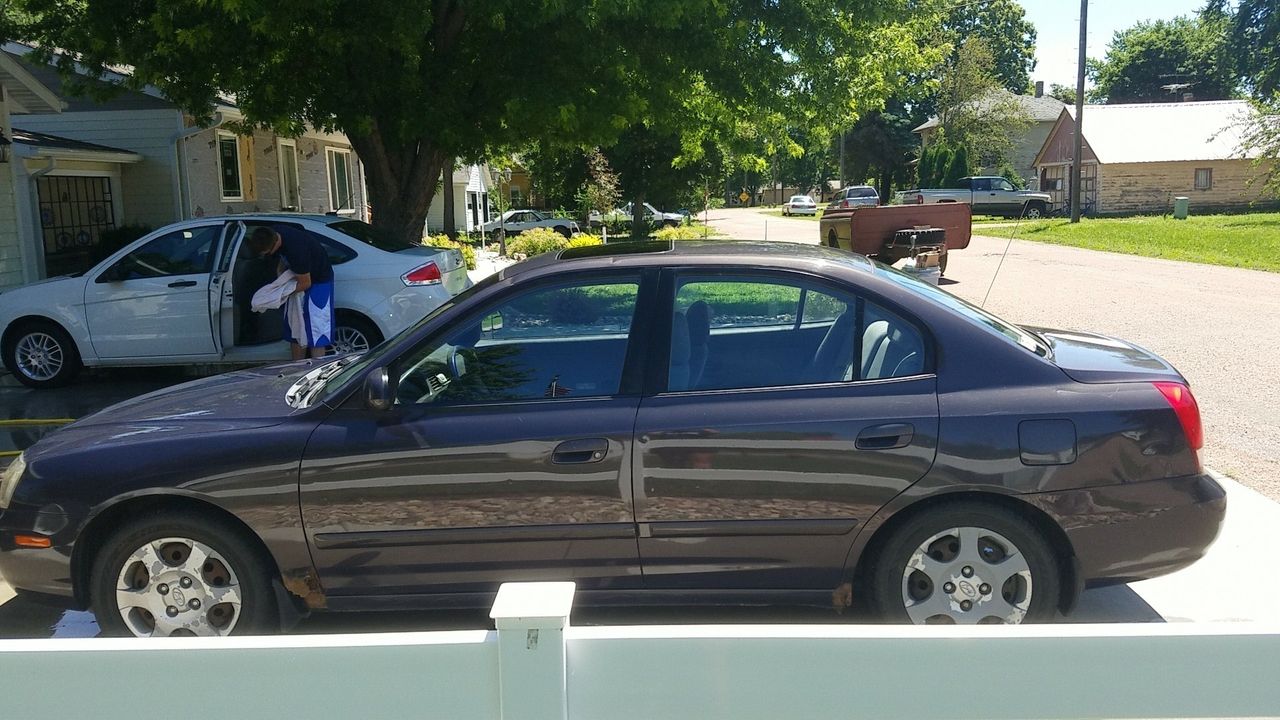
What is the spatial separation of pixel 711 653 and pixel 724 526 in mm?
2004

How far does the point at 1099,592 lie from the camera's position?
16.6ft

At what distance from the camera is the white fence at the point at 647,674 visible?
2.07 metres

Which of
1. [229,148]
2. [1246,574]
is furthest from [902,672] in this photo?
[229,148]

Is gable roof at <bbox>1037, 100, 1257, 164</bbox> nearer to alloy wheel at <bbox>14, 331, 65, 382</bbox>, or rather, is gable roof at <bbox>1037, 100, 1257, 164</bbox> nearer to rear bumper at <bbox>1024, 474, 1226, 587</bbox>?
alloy wheel at <bbox>14, 331, 65, 382</bbox>

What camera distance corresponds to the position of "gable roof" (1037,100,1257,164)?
46219mm

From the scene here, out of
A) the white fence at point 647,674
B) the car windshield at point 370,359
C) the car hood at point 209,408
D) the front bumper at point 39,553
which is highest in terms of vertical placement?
the car windshield at point 370,359

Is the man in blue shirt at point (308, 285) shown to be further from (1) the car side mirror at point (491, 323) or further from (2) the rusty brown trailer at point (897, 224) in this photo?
(2) the rusty brown trailer at point (897, 224)

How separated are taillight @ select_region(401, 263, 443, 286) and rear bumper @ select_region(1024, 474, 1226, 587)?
6.95 m

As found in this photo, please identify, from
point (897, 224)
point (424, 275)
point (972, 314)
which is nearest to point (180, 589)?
point (972, 314)

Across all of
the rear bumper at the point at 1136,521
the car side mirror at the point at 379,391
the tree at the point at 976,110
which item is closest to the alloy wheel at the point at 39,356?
the car side mirror at the point at 379,391

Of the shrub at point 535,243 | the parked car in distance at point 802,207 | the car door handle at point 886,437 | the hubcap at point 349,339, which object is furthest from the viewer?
the parked car in distance at point 802,207

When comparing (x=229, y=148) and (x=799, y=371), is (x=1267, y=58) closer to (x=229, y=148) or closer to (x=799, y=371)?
(x=229, y=148)

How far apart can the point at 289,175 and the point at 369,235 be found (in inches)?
539

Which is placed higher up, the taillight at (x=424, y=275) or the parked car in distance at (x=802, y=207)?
the parked car in distance at (x=802, y=207)
